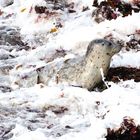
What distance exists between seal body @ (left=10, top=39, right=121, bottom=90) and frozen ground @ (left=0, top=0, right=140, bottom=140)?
0.21 m

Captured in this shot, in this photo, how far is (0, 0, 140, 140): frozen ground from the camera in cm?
668

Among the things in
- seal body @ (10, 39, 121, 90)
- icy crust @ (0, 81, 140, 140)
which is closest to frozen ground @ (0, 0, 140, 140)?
icy crust @ (0, 81, 140, 140)

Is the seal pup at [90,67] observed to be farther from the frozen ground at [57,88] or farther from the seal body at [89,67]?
the frozen ground at [57,88]

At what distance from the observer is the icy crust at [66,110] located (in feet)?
21.6

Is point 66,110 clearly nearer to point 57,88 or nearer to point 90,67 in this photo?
point 57,88

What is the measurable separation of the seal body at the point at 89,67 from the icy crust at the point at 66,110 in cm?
24

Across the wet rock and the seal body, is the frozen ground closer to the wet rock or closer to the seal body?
the wet rock

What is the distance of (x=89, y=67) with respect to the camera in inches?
313

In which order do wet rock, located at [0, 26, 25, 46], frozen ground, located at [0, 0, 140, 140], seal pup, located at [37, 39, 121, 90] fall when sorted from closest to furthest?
frozen ground, located at [0, 0, 140, 140], seal pup, located at [37, 39, 121, 90], wet rock, located at [0, 26, 25, 46]

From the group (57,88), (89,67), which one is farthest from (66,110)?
(89,67)

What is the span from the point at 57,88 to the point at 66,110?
2.61ft

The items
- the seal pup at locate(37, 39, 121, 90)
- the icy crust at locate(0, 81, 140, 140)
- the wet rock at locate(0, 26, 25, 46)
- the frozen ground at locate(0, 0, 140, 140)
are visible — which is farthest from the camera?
the wet rock at locate(0, 26, 25, 46)

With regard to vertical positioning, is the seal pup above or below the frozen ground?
above

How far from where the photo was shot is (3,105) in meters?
7.54
